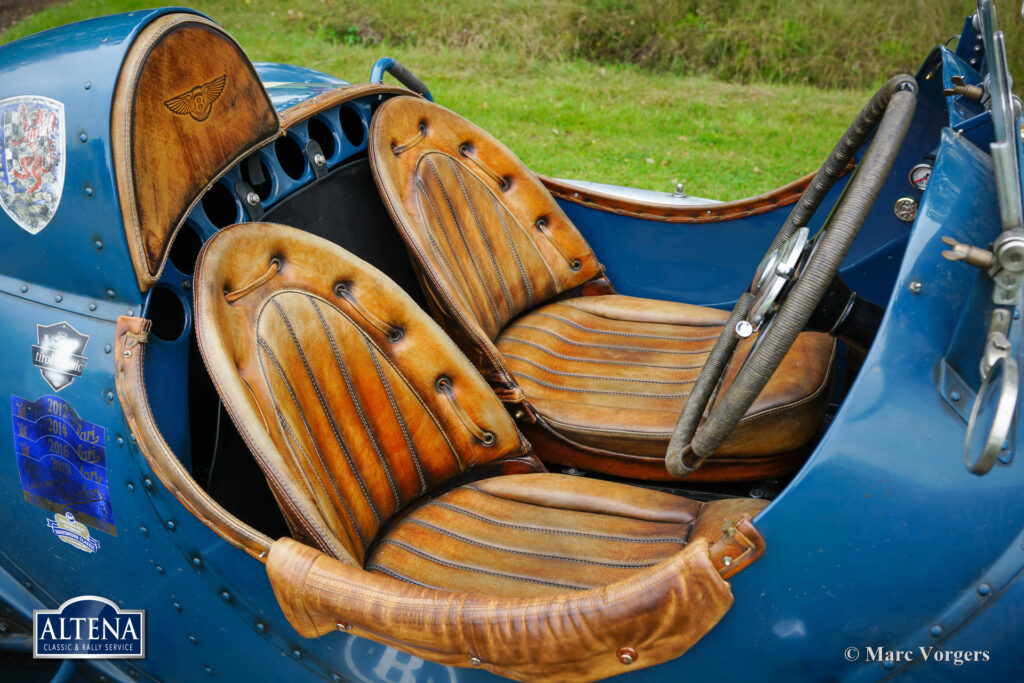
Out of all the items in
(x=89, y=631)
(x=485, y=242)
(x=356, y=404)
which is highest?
(x=485, y=242)

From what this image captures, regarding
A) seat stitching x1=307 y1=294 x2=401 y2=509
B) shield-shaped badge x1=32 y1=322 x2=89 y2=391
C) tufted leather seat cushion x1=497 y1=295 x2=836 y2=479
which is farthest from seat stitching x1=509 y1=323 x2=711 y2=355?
shield-shaped badge x1=32 y1=322 x2=89 y2=391

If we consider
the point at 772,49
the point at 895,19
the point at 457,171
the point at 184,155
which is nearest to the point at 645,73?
the point at 772,49

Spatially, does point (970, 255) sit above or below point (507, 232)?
above

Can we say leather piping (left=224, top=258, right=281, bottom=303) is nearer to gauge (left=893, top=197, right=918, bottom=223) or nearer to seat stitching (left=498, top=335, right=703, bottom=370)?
seat stitching (left=498, top=335, right=703, bottom=370)

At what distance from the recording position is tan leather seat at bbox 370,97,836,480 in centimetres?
175

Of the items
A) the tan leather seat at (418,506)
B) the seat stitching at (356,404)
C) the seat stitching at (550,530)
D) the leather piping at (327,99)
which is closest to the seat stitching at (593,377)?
the tan leather seat at (418,506)

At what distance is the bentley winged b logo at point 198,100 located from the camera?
4.39ft

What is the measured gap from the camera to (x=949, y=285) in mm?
1089

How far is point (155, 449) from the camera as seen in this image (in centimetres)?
119

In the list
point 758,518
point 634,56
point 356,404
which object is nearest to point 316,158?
point 356,404

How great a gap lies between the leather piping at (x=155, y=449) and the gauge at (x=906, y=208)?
4.93 feet

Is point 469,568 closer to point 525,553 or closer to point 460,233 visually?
point 525,553

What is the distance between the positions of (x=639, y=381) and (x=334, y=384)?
31.5 inches

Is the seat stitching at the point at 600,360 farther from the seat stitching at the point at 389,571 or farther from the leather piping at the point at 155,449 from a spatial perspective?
the leather piping at the point at 155,449
